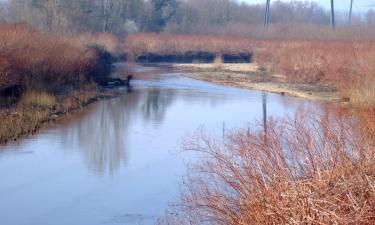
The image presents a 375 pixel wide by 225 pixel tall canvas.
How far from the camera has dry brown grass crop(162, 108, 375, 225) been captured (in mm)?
5391

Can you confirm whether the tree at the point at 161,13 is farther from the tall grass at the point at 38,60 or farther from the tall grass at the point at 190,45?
the tall grass at the point at 38,60

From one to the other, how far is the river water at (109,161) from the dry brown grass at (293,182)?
72.2 inches

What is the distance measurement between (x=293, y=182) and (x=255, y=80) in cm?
2317

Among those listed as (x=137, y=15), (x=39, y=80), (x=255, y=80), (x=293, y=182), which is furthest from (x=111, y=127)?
(x=137, y=15)

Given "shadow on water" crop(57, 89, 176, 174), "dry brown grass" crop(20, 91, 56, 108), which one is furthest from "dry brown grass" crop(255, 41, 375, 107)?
"dry brown grass" crop(20, 91, 56, 108)

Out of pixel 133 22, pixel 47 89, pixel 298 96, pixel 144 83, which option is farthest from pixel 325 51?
pixel 133 22

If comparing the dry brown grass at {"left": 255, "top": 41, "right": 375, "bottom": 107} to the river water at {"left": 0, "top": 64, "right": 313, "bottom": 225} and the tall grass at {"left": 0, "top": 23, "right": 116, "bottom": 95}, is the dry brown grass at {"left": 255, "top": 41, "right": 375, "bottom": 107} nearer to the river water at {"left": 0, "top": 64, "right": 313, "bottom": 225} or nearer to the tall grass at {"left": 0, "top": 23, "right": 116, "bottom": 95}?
the river water at {"left": 0, "top": 64, "right": 313, "bottom": 225}

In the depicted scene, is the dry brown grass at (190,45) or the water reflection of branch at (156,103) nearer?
the water reflection of branch at (156,103)

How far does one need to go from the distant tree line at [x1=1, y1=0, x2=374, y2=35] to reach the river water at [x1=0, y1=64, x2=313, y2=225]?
46.2 ft

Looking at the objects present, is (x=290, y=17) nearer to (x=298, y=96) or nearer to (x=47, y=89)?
(x=298, y=96)

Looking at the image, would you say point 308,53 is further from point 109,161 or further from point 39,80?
point 109,161

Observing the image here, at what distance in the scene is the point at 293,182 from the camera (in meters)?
5.73

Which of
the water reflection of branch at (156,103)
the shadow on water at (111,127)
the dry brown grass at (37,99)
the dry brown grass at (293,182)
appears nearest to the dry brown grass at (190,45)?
the water reflection of branch at (156,103)

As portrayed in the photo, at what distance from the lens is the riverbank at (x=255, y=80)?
906 inches
